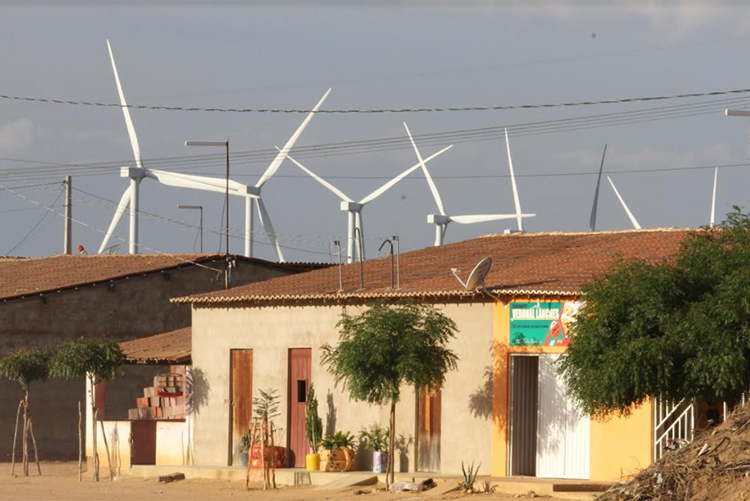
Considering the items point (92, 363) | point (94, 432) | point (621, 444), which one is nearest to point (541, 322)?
point (621, 444)

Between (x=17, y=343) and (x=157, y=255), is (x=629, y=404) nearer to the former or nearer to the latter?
(x=17, y=343)

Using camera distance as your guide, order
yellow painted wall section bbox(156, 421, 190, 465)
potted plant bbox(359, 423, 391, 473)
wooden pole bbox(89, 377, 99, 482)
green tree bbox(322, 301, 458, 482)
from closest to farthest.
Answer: green tree bbox(322, 301, 458, 482), potted plant bbox(359, 423, 391, 473), wooden pole bbox(89, 377, 99, 482), yellow painted wall section bbox(156, 421, 190, 465)

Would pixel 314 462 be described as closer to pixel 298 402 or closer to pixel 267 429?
pixel 267 429

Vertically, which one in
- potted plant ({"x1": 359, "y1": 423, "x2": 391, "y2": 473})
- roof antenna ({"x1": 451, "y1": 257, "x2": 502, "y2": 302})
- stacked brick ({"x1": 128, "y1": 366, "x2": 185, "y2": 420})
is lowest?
potted plant ({"x1": 359, "y1": 423, "x2": 391, "y2": 473})

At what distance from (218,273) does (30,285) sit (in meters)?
5.46

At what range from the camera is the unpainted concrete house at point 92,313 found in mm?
35656

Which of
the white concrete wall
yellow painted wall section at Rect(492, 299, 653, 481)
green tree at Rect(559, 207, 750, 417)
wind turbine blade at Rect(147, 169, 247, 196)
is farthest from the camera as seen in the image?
wind turbine blade at Rect(147, 169, 247, 196)

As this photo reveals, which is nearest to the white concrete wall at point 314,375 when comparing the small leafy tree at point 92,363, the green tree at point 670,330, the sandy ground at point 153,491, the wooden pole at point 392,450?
the wooden pole at point 392,450

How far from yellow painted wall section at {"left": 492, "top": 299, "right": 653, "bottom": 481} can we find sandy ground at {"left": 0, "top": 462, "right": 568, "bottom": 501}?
5.18 feet

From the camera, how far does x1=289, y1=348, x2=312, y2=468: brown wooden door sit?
92.4 ft

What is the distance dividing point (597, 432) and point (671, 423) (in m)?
1.24

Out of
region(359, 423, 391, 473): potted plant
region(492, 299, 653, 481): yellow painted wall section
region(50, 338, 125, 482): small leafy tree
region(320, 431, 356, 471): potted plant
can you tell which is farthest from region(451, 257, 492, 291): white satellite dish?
region(50, 338, 125, 482): small leafy tree

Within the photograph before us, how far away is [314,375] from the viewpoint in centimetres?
2791

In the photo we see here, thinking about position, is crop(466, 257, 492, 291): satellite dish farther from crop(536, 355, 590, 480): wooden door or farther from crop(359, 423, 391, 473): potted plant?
crop(359, 423, 391, 473): potted plant
